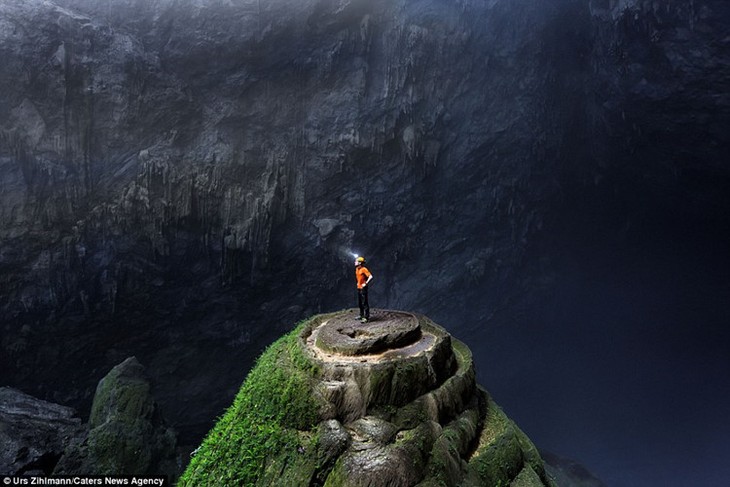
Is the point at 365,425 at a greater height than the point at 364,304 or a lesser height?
lesser

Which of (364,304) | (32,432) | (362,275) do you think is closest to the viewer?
(362,275)

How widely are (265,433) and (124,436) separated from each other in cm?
942

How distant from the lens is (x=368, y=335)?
28.3ft

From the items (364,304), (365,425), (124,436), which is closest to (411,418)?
(365,425)

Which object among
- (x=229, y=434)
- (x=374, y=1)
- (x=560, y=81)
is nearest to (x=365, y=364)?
(x=229, y=434)

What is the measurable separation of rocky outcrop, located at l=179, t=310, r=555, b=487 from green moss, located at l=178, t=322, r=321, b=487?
0.06 feet

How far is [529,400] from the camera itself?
3058 cm

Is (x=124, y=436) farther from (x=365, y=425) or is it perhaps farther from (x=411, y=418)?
(x=411, y=418)

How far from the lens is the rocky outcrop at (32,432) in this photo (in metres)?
12.5

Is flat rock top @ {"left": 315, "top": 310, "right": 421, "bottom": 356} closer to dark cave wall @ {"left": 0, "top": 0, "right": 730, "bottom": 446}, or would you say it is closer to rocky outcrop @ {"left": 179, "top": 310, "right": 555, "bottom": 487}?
rocky outcrop @ {"left": 179, "top": 310, "right": 555, "bottom": 487}

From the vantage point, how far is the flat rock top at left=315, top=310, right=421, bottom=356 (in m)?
8.20

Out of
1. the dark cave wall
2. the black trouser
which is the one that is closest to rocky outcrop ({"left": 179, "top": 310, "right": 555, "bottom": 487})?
the black trouser
